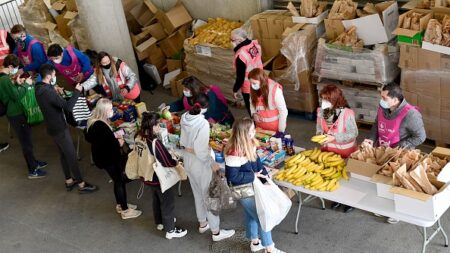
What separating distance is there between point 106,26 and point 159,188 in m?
4.00

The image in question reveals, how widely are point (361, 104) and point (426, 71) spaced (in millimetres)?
1045

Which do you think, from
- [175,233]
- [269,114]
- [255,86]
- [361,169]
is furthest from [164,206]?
[361,169]

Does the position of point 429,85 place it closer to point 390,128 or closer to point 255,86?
point 390,128

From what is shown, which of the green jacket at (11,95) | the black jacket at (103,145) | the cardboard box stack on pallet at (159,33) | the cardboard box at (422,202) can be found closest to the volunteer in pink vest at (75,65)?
the green jacket at (11,95)

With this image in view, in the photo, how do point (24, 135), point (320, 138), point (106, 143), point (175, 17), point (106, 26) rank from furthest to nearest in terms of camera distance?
1. point (175, 17)
2. point (106, 26)
3. point (24, 135)
4. point (106, 143)
5. point (320, 138)

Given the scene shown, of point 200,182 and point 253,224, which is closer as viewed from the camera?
point 253,224

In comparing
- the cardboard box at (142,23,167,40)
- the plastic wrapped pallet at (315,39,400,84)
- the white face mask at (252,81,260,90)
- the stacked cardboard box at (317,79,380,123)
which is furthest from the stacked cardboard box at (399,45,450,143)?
the cardboard box at (142,23,167,40)

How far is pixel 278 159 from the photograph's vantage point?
5.89 meters

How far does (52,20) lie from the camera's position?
11.6 metres

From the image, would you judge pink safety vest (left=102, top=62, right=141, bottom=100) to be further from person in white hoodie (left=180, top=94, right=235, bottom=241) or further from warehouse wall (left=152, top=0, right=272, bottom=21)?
warehouse wall (left=152, top=0, right=272, bottom=21)

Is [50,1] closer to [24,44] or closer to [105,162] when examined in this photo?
[24,44]

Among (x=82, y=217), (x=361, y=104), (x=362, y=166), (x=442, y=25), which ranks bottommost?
(x=82, y=217)

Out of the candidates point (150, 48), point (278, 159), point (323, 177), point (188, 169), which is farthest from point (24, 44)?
point (323, 177)

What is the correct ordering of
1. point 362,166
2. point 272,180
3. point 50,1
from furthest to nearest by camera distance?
point 50,1, point 272,180, point 362,166
